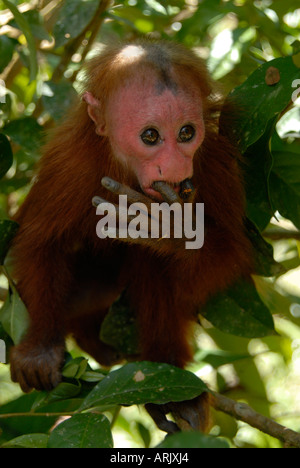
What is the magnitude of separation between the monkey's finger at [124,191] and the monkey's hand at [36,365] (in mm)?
1213

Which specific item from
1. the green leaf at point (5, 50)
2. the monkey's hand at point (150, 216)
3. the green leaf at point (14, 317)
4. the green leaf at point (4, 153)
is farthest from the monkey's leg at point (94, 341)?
the green leaf at point (5, 50)

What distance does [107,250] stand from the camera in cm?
458

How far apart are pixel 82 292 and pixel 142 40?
5.83 feet

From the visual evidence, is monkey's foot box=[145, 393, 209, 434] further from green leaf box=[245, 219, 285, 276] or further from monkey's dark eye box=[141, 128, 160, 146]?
monkey's dark eye box=[141, 128, 160, 146]

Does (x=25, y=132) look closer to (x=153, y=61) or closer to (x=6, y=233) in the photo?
(x=6, y=233)

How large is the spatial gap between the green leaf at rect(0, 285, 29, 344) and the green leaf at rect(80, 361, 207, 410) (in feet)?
3.23

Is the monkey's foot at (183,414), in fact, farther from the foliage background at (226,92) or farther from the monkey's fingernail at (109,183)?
the monkey's fingernail at (109,183)

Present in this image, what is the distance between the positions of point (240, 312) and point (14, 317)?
4.36ft

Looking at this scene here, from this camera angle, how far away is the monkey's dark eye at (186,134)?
11.6 ft

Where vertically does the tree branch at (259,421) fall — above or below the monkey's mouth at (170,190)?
below

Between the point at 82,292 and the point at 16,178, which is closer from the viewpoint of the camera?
the point at 82,292

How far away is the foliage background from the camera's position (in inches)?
157

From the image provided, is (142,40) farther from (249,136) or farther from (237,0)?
(237,0)
